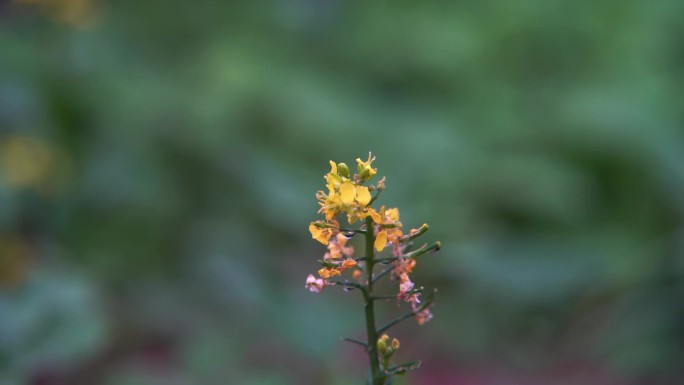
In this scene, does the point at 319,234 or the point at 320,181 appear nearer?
the point at 319,234

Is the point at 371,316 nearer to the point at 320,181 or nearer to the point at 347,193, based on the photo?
the point at 347,193

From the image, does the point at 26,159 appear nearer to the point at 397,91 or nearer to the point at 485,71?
the point at 397,91

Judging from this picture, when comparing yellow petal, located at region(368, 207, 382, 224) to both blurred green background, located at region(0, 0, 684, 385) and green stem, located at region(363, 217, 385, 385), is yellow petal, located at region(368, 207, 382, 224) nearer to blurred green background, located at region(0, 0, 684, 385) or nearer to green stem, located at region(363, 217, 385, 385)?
green stem, located at region(363, 217, 385, 385)

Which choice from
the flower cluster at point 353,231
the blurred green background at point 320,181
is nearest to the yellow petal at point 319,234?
the flower cluster at point 353,231

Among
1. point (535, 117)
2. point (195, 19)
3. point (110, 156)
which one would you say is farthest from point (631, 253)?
point (195, 19)

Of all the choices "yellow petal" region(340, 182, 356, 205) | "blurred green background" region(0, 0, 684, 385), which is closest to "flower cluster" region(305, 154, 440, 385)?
"yellow petal" region(340, 182, 356, 205)

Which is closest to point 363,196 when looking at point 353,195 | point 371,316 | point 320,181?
point 353,195
